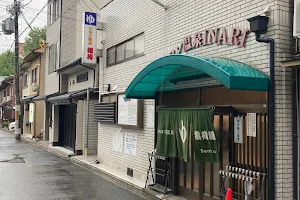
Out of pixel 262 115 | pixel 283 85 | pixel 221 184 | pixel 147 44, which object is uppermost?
pixel 147 44

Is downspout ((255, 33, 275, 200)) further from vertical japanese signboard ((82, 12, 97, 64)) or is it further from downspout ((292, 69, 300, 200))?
vertical japanese signboard ((82, 12, 97, 64))

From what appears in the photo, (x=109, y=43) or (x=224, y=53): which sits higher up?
(x=109, y=43)

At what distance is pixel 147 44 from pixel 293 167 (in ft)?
19.1

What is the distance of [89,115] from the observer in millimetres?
15781

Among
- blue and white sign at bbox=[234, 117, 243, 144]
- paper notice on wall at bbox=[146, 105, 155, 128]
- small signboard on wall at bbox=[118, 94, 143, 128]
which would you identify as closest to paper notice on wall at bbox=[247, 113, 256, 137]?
blue and white sign at bbox=[234, 117, 243, 144]

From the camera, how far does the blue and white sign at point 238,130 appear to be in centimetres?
636

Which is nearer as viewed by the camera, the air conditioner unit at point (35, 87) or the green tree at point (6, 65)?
the air conditioner unit at point (35, 87)

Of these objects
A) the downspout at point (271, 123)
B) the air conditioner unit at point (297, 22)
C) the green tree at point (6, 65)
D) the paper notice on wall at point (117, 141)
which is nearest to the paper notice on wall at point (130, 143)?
the paper notice on wall at point (117, 141)

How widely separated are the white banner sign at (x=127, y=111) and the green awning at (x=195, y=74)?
1354mm

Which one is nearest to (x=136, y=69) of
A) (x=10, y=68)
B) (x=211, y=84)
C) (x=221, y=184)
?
(x=211, y=84)

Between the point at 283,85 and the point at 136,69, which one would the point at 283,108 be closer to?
the point at 283,85

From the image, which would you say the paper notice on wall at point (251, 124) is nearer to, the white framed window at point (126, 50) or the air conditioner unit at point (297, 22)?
the air conditioner unit at point (297, 22)

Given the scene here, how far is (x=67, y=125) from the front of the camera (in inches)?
789

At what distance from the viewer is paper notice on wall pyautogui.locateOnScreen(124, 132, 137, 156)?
34.4 feet
